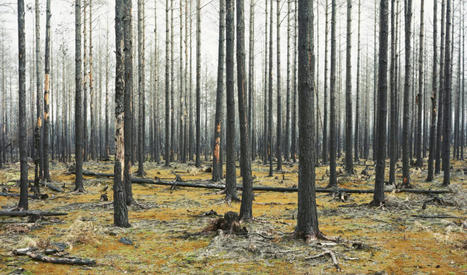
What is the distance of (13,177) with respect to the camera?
48.9 feet

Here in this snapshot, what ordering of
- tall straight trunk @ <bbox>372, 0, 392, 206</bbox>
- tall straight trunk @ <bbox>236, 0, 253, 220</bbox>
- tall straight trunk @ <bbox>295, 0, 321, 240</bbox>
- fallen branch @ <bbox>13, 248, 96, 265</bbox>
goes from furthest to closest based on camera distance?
tall straight trunk @ <bbox>372, 0, 392, 206</bbox>, tall straight trunk @ <bbox>236, 0, 253, 220</bbox>, tall straight trunk @ <bbox>295, 0, 321, 240</bbox>, fallen branch @ <bbox>13, 248, 96, 265</bbox>

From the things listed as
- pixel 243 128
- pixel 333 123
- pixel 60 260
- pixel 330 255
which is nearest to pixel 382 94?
pixel 243 128

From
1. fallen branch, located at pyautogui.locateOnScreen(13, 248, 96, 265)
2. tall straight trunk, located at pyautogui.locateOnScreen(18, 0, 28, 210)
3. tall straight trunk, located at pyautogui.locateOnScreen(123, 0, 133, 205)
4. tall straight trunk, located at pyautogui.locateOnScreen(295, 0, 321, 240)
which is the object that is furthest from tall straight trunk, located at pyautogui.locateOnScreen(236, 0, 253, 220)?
tall straight trunk, located at pyautogui.locateOnScreen(18, 0, 28, 210)

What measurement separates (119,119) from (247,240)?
347cm

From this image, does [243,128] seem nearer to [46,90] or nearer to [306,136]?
[306,136]

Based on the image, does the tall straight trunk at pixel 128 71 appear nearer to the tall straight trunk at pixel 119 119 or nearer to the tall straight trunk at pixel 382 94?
the tall straight trunk at pixel 119 119

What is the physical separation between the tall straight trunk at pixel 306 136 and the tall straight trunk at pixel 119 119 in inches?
141

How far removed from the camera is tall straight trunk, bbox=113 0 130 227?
6695 millimetres

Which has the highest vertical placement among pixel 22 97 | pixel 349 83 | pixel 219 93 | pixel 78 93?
pixel 349 83

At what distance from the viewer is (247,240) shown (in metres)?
5.92

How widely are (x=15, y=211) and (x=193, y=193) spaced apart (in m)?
5.96

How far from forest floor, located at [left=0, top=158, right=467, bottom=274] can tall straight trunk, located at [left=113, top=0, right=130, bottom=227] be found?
38 centimetres

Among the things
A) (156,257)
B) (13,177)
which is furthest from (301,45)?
(13,177)

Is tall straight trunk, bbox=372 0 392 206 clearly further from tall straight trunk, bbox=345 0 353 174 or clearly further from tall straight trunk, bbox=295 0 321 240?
tall straight trunk, bbox=345 0 353 174
